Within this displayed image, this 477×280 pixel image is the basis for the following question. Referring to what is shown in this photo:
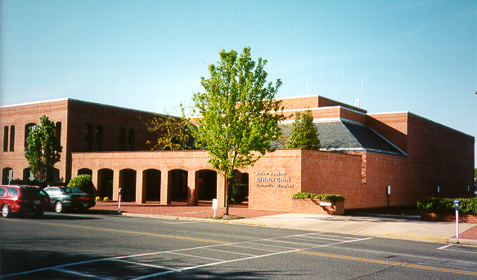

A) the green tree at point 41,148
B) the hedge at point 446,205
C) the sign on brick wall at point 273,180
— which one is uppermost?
the green tree at point 41,148

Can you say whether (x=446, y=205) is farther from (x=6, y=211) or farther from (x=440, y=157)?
(x=440, y=157)

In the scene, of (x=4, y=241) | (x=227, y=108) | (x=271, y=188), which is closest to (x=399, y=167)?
(x=271, y=188)

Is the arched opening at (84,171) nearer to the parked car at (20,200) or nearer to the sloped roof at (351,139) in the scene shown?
the parked car at (20,200)

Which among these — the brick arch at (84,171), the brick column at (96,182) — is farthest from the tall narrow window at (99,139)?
the brick column at (96,182)

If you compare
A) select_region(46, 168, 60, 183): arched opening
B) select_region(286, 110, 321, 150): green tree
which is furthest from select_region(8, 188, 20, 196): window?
select_region(46, 168, 60, 183): arched opening

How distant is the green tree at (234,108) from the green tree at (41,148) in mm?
17347

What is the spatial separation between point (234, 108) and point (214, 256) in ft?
40.8

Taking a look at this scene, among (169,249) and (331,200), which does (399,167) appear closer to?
(331,200)

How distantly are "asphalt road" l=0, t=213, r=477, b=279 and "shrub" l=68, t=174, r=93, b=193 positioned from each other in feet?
68.4

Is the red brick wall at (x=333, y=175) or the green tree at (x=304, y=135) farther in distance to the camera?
the green tree at (x=304, y=135)

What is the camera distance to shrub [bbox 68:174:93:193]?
1431 inches

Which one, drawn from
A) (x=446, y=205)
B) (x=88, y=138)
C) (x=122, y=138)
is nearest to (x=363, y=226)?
(x=446, y=205)

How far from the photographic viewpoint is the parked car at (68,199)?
953 inches

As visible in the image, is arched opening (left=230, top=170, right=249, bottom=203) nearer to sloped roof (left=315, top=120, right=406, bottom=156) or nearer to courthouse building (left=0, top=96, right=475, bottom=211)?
courthouse building (left=0, top=96, right=475, bottom=211)
